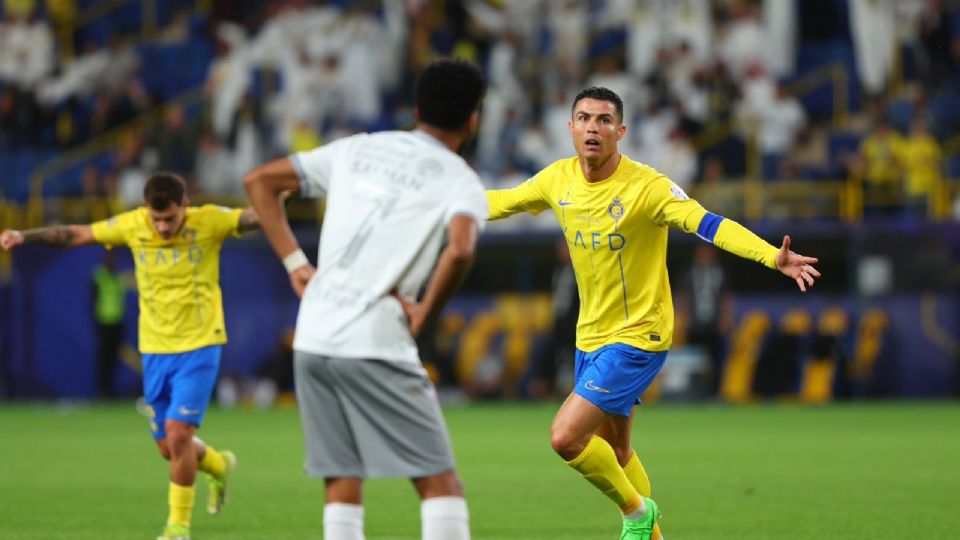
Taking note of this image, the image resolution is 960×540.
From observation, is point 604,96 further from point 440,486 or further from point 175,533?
point 175,533

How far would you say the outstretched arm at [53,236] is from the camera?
1031 centimetres

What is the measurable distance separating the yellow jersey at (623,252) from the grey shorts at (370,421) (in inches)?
112

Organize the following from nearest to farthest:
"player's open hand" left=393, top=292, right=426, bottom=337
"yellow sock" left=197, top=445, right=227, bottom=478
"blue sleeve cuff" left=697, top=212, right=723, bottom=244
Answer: "player's open hand" left=393, top=292, right=426, bottom=337, "blue sleeve cuff" left=697, top=212, right=723, bottom=244, "yellow sock" left=197, top=445, right=227, bottom=478

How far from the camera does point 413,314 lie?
245 inches

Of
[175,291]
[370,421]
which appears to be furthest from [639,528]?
[175,291]

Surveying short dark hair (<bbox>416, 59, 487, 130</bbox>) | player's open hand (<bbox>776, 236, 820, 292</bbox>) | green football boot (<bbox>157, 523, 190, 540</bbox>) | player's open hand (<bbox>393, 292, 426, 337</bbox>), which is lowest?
green football boot (<bbox>157, 523, 190, 540</bbox>)

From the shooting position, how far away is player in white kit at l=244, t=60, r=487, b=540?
20.4ft

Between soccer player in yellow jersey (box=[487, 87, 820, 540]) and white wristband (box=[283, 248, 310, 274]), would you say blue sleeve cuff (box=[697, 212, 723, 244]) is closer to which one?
soccer player in yellow jersey (box=[487, 87, 820, 540])

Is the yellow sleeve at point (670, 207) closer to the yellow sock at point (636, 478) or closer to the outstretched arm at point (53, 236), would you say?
the yellow sock at point (636, 478)

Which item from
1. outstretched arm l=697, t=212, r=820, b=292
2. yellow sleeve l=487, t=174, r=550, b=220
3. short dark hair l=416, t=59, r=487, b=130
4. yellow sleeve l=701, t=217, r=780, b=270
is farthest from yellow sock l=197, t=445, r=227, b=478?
short dark hair l=416, t=59, r=487, b=130

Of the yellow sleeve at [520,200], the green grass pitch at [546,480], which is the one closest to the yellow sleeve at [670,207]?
the yellow sleeve at [520,200]

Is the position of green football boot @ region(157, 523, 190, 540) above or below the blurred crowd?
below

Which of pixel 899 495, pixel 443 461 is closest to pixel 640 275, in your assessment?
pixel 443 461

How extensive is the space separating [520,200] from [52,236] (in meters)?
3.15
